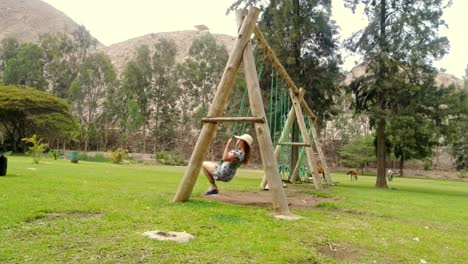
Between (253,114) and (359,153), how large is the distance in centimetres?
4572

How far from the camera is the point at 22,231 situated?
15.6 ft

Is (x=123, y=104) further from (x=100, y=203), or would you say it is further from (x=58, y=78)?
(x=100, y=203)

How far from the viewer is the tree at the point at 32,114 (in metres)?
41.4

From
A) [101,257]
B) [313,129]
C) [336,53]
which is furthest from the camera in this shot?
[336,53]

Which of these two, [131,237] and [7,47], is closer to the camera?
[131,237]

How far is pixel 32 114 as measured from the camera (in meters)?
43.6

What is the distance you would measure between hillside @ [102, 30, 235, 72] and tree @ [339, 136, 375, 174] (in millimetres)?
54793

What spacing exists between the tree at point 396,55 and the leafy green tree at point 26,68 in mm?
52777

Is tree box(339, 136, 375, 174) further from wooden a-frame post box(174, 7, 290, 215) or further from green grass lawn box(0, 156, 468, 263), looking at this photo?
wooden a-frame post box(174, 7, 290, 215)

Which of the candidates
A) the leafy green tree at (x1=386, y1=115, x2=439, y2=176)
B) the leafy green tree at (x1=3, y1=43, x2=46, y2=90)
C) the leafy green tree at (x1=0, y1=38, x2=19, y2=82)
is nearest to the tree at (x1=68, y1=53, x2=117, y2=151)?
the leafy green tree at (x1=3, y1=43, x2=46, y2=90)

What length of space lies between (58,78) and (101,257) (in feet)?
210

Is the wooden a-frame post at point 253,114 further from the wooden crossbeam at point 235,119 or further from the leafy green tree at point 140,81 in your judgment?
the leafy green tree at point 140,81

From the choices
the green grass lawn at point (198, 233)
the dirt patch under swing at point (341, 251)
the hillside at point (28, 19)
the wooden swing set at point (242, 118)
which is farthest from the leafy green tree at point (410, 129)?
the hillside at point (28, 19)

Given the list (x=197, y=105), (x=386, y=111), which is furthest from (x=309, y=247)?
(x=197, y=105)
